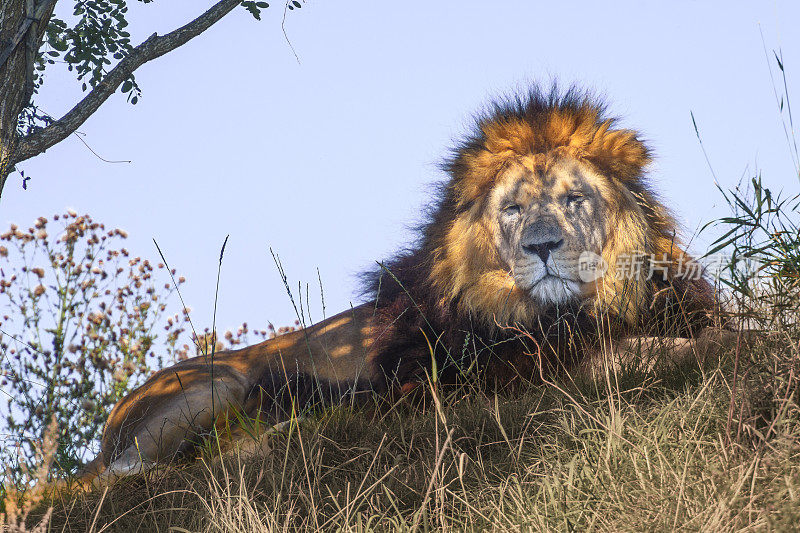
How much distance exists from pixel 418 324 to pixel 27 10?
2627mm

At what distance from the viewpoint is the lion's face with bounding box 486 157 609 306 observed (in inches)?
150

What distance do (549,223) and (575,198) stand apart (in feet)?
0.77

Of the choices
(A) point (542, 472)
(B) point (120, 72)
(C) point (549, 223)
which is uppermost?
(B) point (120, 72)

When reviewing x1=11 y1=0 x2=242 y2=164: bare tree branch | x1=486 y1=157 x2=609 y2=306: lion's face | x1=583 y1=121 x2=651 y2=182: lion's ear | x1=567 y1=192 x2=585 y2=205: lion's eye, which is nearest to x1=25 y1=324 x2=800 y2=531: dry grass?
x1=486 y1=157 x2=609 y2=306: lion's face

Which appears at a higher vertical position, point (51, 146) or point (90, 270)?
point (51, 146)

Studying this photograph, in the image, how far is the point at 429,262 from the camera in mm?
4266

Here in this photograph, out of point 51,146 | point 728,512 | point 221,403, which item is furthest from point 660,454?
point 51,146

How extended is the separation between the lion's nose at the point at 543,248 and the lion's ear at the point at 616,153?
19.8 inches

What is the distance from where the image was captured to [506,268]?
399cm

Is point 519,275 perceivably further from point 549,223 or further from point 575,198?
point 575,198

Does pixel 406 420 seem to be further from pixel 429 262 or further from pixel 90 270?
pixel 90 270

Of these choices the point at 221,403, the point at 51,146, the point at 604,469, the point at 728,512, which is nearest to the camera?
the point at 728,512

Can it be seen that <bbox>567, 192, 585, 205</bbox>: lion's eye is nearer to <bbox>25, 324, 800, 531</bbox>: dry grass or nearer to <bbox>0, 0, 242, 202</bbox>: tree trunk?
<bbox>25, 324, 800, 531</bbox>: dry grass

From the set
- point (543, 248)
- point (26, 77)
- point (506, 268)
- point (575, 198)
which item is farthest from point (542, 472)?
point (26, 77)
